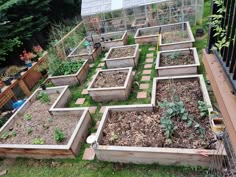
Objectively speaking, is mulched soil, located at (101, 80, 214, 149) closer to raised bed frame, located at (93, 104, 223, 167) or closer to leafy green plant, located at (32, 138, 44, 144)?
raised bed frame, located at (93, 104, 223, 167)

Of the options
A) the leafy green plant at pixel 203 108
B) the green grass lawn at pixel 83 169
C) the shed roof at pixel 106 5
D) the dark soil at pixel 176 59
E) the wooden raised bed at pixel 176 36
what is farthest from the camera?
the shed roof at pixel 106 5

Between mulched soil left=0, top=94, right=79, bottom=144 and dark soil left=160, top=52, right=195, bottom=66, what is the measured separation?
9.51 feet

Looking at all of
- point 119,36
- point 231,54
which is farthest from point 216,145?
point 119,36

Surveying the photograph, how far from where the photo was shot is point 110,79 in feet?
16.9

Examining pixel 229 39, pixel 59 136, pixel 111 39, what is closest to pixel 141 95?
pixel 59 136

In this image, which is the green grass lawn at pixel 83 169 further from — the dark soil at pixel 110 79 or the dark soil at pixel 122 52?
the dark soil at pixel 122 52

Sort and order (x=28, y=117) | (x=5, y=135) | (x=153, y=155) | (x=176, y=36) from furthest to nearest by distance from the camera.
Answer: (x=176, y=36) < (x=28, y=117) < (x=5, y=135) < (x=153, y=155)

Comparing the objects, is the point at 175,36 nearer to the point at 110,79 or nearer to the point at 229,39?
the point at 110,79

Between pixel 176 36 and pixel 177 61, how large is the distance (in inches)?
75.1

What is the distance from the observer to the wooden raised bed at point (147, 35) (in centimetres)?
704

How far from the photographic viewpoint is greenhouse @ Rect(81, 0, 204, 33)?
7.37 meters

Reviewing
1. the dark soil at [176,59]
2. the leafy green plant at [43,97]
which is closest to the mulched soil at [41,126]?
the leafy green plant at [43,97]

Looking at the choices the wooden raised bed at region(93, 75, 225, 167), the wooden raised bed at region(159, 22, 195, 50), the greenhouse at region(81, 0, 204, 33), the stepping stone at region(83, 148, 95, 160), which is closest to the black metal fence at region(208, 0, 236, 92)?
the wooden raised bed at region(93, 75, 225, 167)

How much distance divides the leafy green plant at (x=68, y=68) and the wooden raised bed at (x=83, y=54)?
0.63 meters
